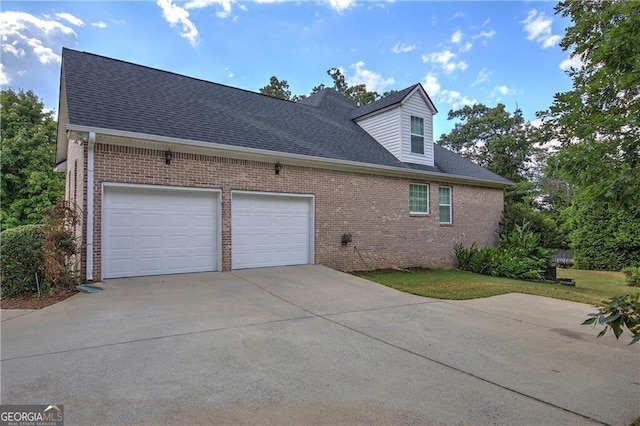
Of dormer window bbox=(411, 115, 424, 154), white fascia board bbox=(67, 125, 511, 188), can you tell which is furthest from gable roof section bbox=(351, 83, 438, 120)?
white fascia board bbox=(67, 125, 511, 188)

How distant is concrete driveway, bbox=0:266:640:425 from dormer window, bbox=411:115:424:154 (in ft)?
27.7

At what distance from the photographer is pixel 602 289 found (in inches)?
457

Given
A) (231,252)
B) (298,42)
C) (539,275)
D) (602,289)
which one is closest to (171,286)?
(231,252)

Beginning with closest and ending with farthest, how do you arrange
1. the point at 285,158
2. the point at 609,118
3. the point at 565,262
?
the point at 609,118
the point at 285,158
the point at 565,262

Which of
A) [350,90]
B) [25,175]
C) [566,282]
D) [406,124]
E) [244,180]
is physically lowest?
[566,282]

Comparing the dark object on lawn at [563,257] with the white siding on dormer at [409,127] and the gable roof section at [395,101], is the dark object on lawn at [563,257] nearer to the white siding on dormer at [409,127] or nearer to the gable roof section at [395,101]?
the white siding on dormer at [409,127]

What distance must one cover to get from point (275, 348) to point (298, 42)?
1303cm

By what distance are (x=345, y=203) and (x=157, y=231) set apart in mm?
5527

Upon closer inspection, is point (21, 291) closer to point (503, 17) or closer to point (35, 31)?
point (35, 31)

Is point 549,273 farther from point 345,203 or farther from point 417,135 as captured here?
point 345,203

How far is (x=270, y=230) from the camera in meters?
9.89

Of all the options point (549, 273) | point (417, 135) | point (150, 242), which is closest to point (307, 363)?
point (150, 242)

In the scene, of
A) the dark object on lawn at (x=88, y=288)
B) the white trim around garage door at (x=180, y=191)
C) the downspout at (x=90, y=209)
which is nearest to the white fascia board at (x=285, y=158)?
the downspout at (x=90, y=209)

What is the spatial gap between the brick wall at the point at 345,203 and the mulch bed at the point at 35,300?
0.75m
